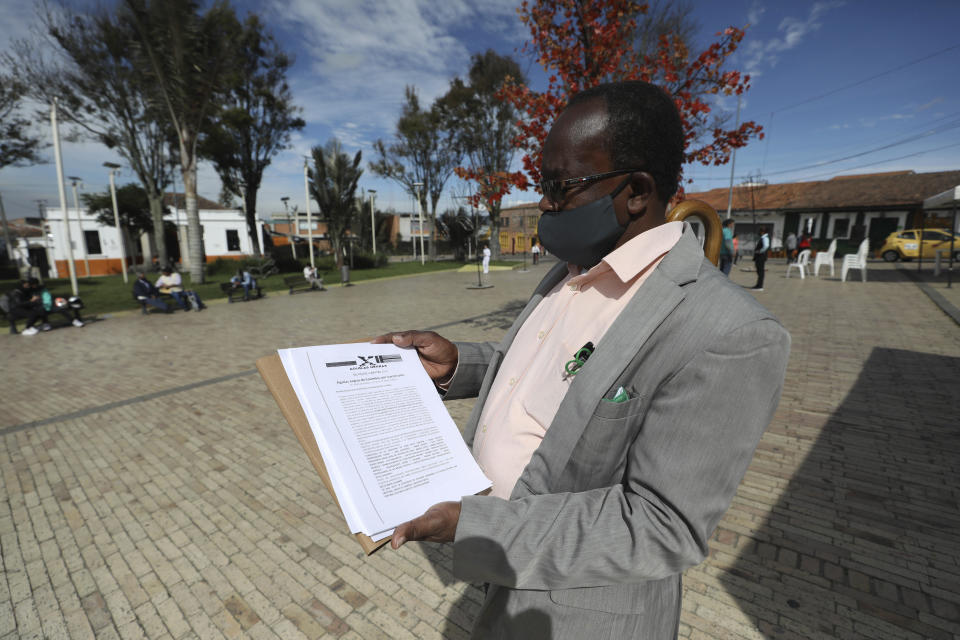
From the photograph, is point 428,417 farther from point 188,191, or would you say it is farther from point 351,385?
point 188,191

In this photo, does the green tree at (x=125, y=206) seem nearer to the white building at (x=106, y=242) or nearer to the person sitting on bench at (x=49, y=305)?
the white building at (x=106, y=242)

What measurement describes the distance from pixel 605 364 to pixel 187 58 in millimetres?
21204

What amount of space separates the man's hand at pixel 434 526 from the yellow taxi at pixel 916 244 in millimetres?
27828

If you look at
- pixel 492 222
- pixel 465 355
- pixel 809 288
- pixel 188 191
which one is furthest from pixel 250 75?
pixel 465 355

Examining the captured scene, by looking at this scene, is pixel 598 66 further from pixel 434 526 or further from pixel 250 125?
pixel 250 125

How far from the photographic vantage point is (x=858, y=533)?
293 centimetres

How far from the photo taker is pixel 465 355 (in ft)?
5.42

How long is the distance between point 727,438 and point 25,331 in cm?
1461

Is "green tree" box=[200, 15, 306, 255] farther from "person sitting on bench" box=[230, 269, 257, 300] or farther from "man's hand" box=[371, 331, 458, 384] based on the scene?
"man's hand" box=[371, 331, 458, 384]

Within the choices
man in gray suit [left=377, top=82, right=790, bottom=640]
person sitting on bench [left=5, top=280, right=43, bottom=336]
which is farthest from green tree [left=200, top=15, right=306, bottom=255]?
man in gray suit [left=377, top=82, right=790, bottom=640]

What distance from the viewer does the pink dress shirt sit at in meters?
1.13

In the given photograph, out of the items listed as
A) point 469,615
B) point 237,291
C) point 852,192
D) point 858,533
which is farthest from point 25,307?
point 852,192

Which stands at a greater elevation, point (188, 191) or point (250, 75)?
point (250, 75)

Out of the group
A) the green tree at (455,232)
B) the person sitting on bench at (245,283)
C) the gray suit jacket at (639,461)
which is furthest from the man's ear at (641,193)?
the green tree at (455,232)
